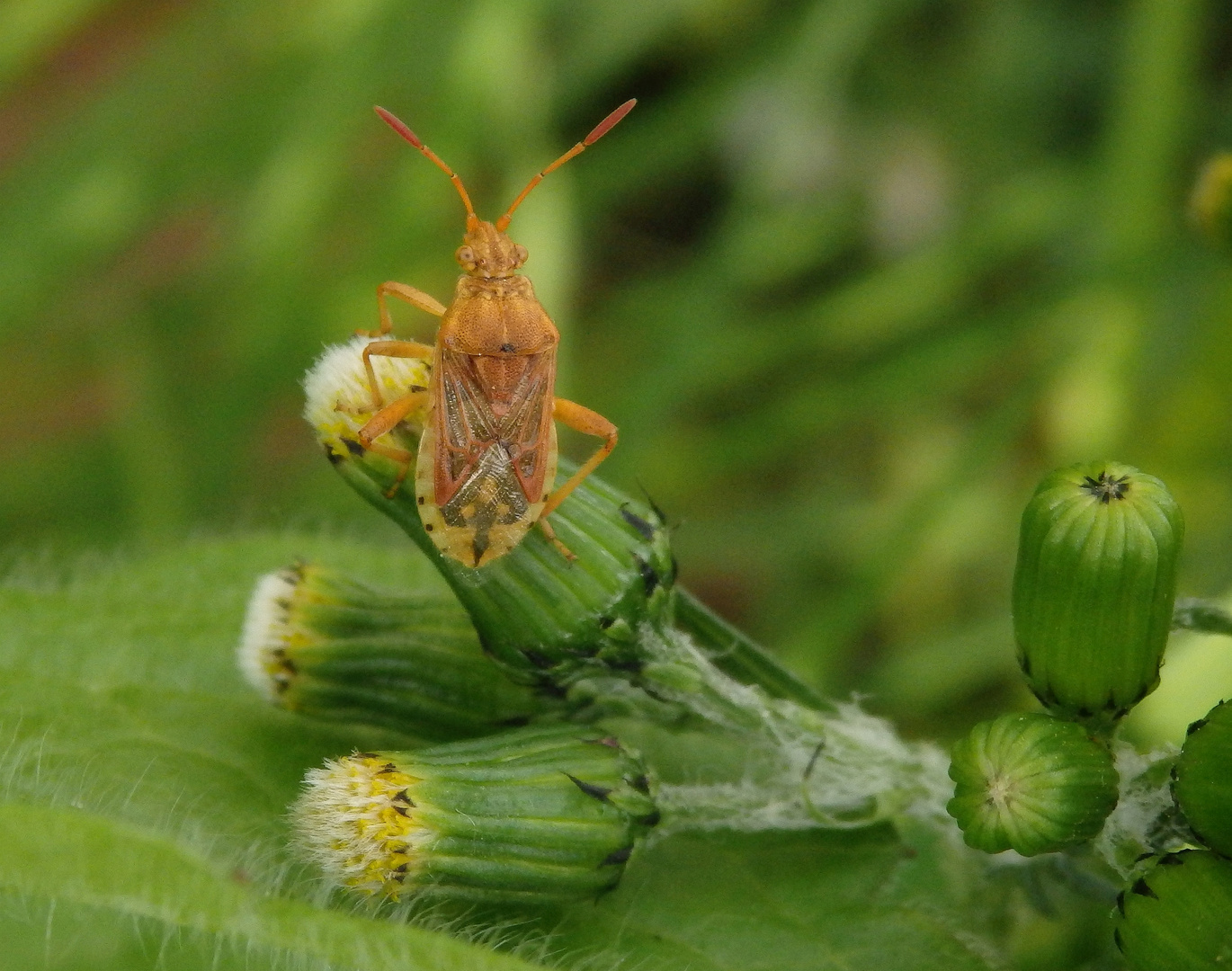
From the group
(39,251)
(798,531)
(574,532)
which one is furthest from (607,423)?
(39,251)

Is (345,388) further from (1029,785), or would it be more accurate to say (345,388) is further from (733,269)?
(733,269)

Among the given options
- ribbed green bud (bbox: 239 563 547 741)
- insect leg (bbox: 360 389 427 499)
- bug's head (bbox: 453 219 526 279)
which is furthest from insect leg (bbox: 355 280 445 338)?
ribbed green bud (bbox: 239 563 547 741)

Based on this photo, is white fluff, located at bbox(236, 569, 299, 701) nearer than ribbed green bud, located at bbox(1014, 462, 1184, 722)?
No

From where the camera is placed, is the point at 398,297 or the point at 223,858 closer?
the point at 223,858

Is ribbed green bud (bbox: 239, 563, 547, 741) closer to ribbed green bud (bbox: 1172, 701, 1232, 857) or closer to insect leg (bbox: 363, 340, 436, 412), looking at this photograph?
insect leg (bbox: 363, 340, 436, 412)

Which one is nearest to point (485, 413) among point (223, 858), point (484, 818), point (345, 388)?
point (345, 388)

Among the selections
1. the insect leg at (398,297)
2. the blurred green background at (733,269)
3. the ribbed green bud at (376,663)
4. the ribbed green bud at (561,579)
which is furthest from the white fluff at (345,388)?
the blurred green background at (733,269)

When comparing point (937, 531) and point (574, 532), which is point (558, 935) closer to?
point (574, 532)
